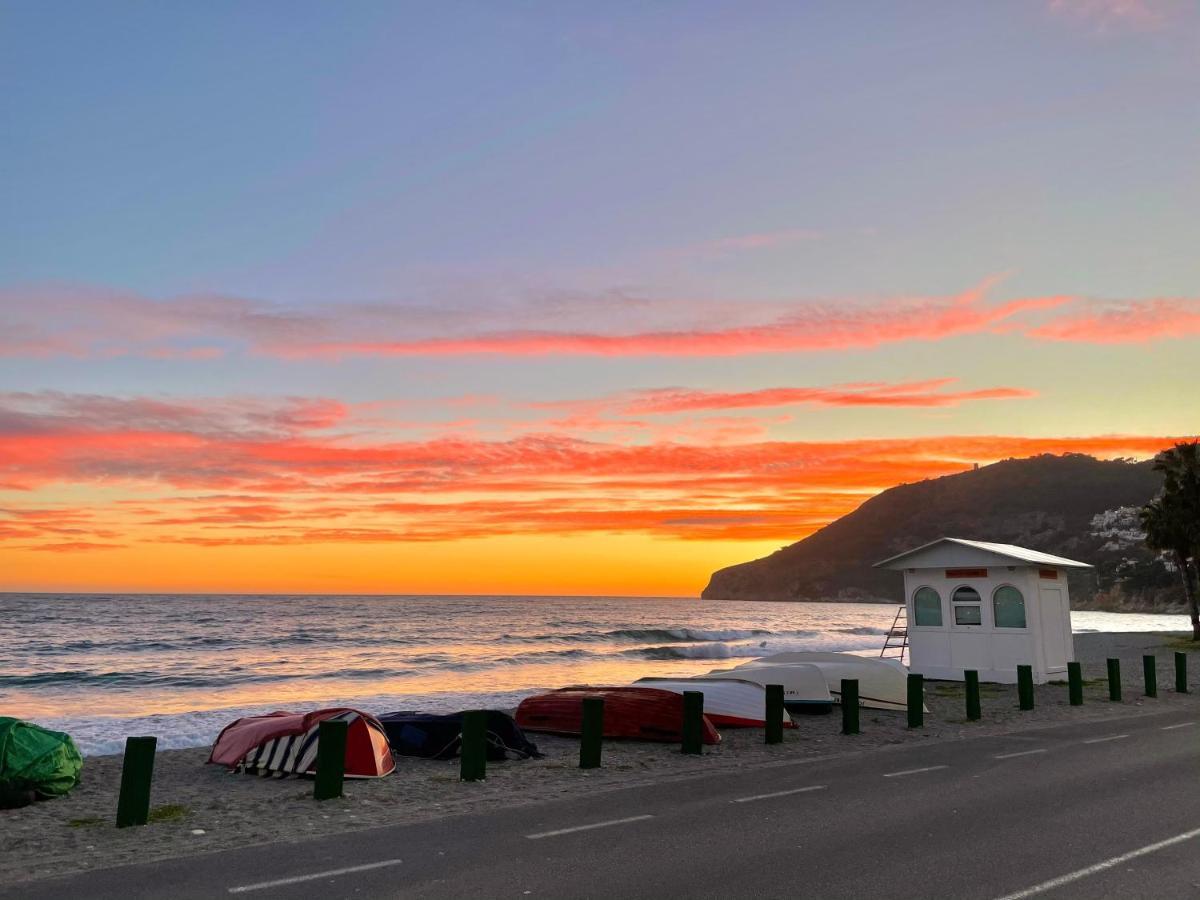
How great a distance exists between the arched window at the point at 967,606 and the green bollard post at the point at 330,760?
1898 cm

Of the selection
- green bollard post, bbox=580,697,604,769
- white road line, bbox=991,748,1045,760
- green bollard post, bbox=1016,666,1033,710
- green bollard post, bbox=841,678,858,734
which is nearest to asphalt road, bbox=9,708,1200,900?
white road line, bbox=991,748,1045,760

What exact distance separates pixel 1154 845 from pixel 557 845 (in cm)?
511

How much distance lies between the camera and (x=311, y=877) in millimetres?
7426

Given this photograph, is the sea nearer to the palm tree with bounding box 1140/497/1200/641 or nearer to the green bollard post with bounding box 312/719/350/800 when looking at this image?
the green bollard post with bounding box 312/719/350/800

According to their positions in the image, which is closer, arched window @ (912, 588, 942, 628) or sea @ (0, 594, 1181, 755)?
arched window @ (912, 588, 942, 628)

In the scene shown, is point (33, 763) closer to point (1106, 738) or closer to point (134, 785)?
point (134, 785)

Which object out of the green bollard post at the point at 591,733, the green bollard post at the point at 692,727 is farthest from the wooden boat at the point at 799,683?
the green bollard post at the point at 591,733

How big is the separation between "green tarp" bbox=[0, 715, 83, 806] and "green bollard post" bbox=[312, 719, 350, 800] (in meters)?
3.62

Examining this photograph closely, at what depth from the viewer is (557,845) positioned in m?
8.30

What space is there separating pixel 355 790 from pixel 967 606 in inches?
732

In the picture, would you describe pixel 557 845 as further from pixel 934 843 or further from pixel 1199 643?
pixel 1199 643

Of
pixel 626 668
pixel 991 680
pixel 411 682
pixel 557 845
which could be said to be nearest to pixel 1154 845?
pixel 557 845

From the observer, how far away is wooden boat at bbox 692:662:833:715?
20.7 metres

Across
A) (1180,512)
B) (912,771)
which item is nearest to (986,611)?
(912,771)
